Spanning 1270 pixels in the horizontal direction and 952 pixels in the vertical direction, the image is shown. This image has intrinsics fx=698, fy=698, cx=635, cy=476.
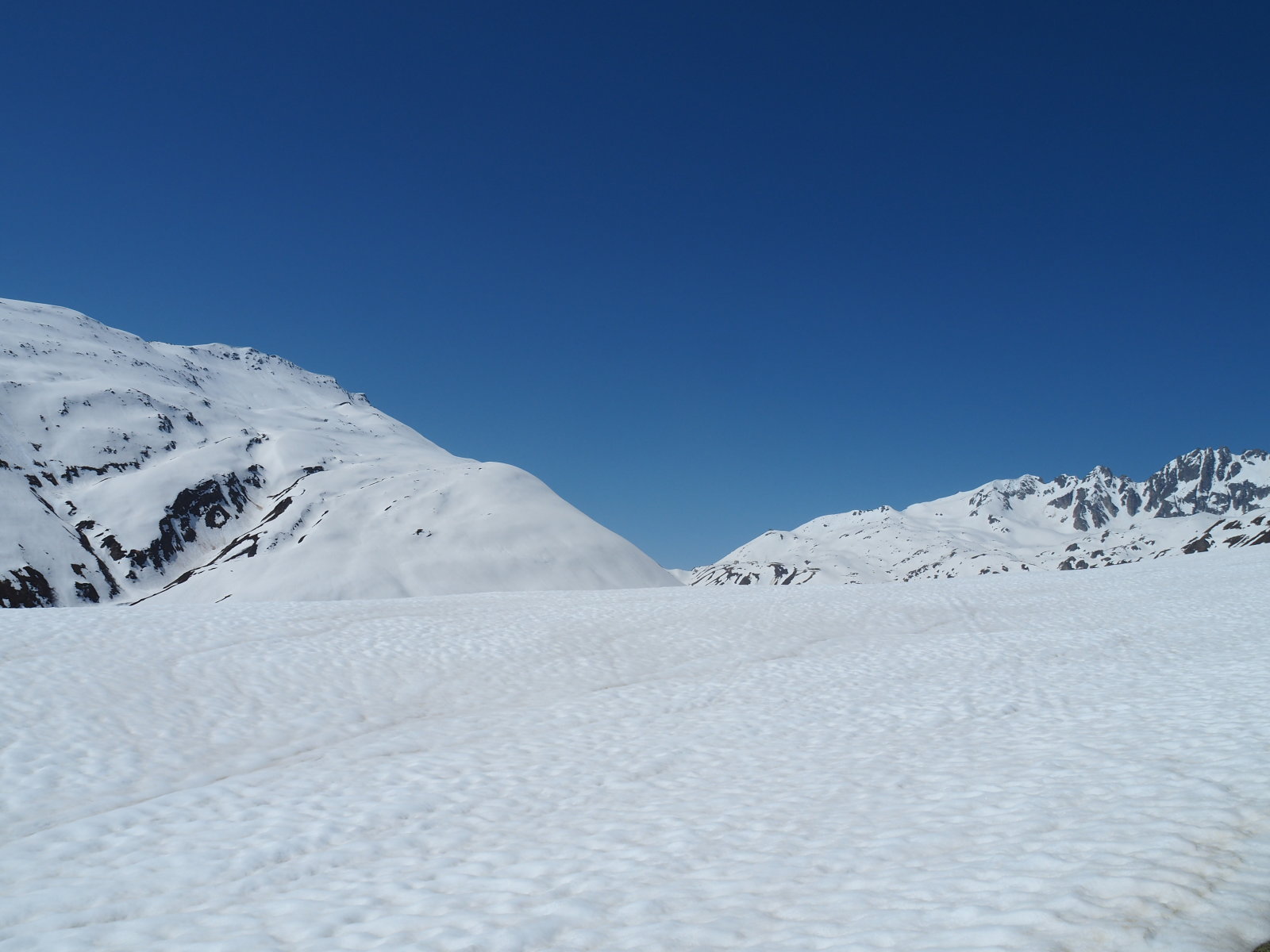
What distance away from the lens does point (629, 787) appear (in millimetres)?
11086

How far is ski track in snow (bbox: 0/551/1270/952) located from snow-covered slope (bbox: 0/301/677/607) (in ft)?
219

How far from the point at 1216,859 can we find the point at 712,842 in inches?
196

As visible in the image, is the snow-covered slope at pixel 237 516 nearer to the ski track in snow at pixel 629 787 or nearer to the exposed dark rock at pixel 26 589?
the exposed dark rock at pixel 26 589

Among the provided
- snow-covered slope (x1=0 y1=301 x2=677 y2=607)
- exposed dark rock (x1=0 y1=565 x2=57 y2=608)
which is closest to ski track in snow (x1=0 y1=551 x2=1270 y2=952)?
snow-covered slope (x1=0 y1=301 x2=677 y2=607)

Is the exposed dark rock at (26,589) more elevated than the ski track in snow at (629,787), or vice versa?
the exposed dark rock at (26,589)

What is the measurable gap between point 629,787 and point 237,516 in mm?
150307

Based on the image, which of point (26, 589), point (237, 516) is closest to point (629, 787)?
point (26, 589)

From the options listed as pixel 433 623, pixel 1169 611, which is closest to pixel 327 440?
pixel 433 623

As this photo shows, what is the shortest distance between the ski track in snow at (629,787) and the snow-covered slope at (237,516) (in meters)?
66.6

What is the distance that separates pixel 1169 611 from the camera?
2514 cm

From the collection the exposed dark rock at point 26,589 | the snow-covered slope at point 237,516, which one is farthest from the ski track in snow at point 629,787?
the exposed dark rock at point 26,589

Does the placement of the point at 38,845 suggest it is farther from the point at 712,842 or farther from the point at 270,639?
the point at 270,639

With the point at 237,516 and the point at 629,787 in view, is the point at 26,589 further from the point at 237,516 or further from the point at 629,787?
the point at 629,787

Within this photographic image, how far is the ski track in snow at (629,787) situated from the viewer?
6.39 m
